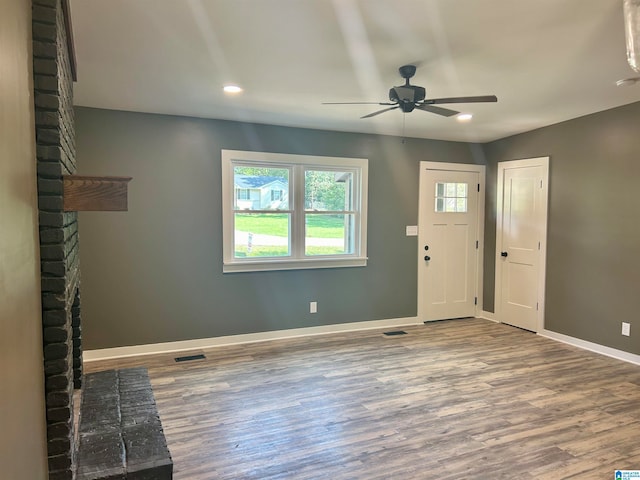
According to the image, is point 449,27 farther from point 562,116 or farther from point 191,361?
point 191,361

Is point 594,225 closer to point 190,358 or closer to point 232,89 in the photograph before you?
point 232,89

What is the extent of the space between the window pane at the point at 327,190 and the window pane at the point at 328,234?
0.40 feet

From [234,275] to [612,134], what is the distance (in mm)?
4282

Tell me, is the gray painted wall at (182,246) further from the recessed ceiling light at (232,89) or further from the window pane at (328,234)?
the recessed ceiling light at (232,89)

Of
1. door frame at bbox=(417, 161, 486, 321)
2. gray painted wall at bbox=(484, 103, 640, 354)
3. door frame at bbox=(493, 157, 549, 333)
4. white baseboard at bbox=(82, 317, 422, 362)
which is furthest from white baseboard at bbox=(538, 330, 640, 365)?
white baseboard at bbox=(82, 317, 422, 362)

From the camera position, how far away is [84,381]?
268 cm

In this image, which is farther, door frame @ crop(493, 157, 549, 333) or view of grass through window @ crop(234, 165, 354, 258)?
door frame @ crop(493, 157, 549, 333)

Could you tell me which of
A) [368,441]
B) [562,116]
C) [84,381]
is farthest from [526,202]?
[84,381]

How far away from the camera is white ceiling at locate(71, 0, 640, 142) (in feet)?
7.15

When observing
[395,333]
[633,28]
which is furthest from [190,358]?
[633,28]

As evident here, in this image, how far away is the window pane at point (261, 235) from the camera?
4.67m

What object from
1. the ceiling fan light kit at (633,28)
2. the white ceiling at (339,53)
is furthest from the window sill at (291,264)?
the ceiling fan light kit at (633,28)

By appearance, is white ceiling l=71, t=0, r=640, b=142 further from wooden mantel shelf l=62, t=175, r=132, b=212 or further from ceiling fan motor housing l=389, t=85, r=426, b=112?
wooden mantel shelf l=62, t=175, r=132, b=212

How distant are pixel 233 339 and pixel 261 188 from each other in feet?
5.79
